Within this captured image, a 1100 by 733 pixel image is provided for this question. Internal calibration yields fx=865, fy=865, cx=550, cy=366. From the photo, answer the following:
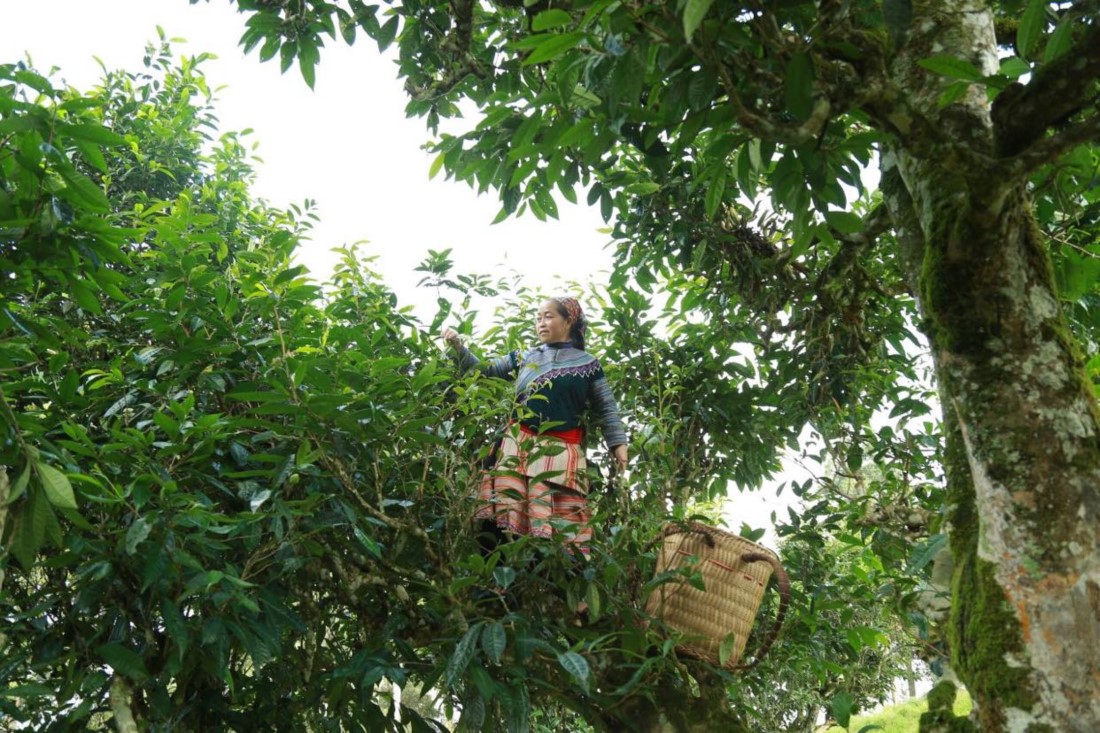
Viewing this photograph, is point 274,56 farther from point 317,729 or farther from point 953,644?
point 953,644

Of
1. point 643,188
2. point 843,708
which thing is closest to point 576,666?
point 843,708

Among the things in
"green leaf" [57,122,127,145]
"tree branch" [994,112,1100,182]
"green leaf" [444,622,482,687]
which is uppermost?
"tree branch" [994,112,1100,182]

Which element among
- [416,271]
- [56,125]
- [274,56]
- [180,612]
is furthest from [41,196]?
[416,271]

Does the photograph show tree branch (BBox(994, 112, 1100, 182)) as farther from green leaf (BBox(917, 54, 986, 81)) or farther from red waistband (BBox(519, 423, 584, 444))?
red waistband (BBox(519, 423, 584, 444))

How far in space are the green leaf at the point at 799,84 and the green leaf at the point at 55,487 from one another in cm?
164

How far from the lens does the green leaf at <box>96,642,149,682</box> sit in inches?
87.1

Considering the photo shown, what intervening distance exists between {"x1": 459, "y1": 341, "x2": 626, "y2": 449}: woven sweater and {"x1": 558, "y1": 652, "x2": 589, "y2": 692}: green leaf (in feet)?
3.80

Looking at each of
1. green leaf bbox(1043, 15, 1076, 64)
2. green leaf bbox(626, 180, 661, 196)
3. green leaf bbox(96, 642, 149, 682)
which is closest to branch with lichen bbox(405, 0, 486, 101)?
green leaf bbox(626, 180, 661, 196)

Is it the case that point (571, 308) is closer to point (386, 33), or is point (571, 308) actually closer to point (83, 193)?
point (386, 33)

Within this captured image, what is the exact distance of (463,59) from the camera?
3.08 meters

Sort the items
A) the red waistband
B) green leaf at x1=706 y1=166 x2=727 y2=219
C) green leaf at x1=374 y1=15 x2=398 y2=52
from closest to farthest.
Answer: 1. green leaf at x1=706 y1=166 x2=727 y2=219
2. green leaf at x1=374 y1=15 x2=398 y2=52
3. the red waistband

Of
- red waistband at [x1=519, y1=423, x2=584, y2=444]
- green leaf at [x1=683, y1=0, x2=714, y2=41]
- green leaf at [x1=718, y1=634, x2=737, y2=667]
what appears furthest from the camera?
red waistband at [x1=519, y1=423, x2=584, y2=444]

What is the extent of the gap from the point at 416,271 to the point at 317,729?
184cm

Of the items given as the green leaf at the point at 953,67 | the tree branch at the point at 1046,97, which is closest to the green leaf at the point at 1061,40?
the tree branch at the point at 1046,97
